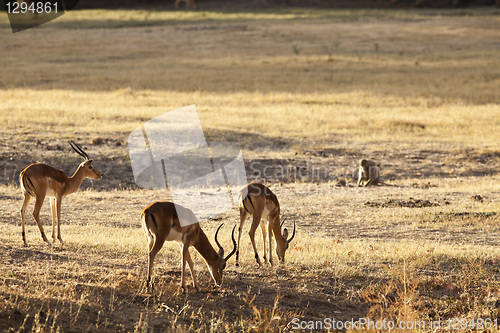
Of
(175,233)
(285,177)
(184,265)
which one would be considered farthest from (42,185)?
(285,177)

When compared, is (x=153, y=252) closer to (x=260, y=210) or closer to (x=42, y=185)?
(x=260, y=210)

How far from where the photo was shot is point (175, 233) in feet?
23.4

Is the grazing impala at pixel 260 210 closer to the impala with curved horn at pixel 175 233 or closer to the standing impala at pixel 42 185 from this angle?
the impala with curved horn at pixel 175 233

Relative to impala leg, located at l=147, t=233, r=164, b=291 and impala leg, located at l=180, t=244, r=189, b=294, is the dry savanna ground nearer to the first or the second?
impala leg, located at l=180, t=244, r=189, b=294

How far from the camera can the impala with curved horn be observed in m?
6.88

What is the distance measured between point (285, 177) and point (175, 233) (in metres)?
10.8

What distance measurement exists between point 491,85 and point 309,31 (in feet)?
95.0

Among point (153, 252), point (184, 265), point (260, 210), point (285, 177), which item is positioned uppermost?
point (153, 252)

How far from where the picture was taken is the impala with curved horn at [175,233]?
6.88 meters

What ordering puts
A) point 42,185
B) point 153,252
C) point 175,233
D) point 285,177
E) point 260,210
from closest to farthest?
point 153,252 → point 175,233 → point 260,210 → point 42,185 → point 285,177

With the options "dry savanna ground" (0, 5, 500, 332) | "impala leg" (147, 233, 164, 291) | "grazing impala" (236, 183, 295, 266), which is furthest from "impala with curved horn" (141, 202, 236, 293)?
"grazing impala" (236, 183, 295, 266)

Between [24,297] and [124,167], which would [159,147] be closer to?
[124,167]

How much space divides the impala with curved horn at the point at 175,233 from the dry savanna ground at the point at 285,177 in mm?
366

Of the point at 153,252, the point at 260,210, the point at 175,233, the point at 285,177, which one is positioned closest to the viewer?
the point at 153,252
